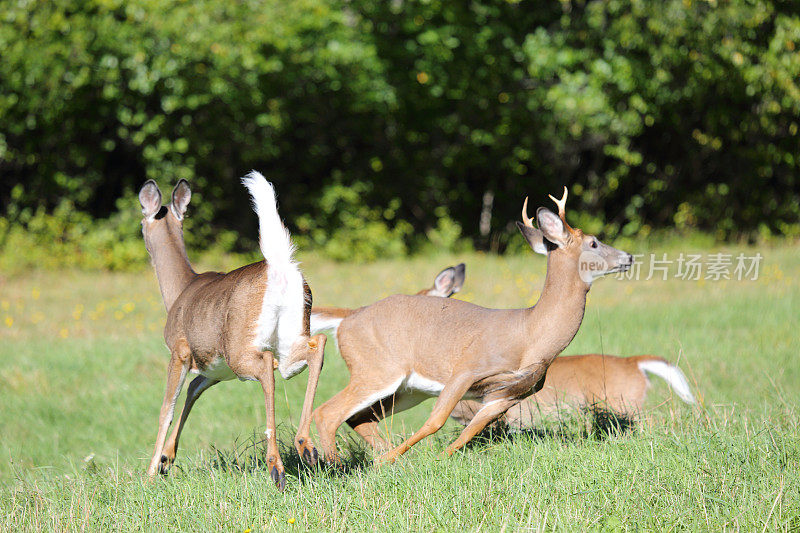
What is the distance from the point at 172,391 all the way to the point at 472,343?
147cm

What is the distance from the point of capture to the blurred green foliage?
528 inches

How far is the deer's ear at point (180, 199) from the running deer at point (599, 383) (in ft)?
7.62

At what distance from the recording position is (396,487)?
3914 mm

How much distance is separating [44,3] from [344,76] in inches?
181

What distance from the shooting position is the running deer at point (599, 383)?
5699 mm

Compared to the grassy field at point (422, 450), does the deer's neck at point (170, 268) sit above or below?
above

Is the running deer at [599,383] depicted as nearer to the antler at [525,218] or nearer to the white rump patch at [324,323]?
the white rump patch at [324,323]

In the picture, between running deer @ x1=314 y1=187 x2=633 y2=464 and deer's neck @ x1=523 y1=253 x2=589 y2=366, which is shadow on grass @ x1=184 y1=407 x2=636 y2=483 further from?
deer's neck @ x1=523 y1=253 x2=589 y2=366

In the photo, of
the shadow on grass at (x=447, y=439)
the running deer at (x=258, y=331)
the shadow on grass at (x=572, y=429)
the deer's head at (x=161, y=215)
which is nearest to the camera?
the running deer at (x=258, y=331)

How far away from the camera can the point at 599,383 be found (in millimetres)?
5941

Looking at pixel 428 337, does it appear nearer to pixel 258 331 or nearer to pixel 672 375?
pixel 258 331

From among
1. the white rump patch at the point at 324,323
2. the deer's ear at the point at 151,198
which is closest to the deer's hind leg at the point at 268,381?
the white rump patch at the point at 324,323

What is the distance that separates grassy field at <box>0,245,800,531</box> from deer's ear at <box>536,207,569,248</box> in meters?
1.01

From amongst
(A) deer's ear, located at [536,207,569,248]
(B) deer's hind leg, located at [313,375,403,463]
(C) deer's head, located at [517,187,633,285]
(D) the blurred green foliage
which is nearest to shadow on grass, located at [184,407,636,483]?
(B) deer's hind leg, located at [313,375,403,463]
